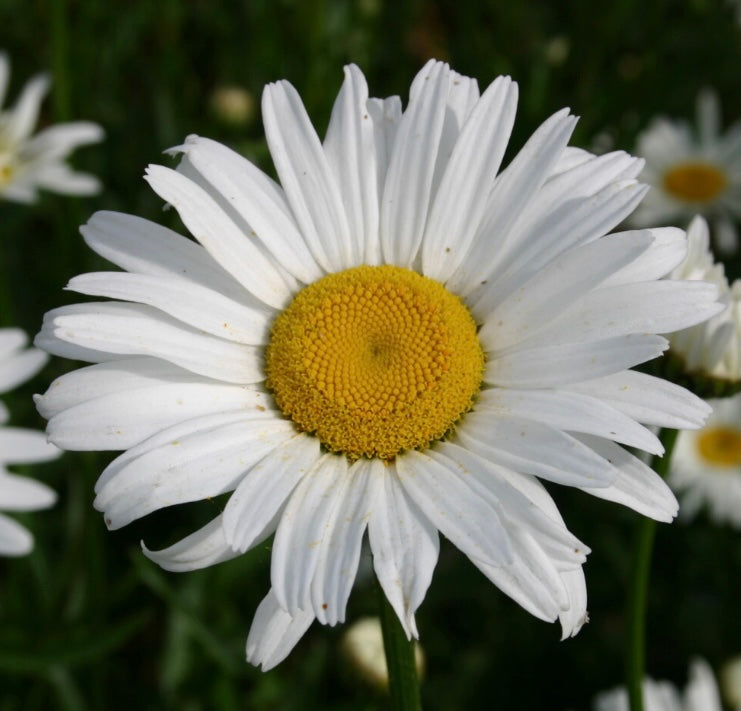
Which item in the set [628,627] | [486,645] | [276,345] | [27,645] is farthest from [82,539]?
[628,627]

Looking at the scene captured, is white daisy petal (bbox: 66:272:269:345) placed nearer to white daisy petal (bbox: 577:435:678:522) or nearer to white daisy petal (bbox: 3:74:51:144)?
white daisy petal (bbox: 577:435:678:522)

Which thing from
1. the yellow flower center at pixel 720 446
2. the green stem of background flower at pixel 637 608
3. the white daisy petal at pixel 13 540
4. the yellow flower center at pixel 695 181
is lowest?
the yellow flower center at pixel 720 446

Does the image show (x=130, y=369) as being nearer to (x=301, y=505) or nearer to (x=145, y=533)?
(x=301, y=505)

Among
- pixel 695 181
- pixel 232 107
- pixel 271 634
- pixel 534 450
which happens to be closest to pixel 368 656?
pixel 271 634

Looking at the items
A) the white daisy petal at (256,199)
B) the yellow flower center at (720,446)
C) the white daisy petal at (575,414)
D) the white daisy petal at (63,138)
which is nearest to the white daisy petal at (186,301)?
the white daisy petal at (256,199)

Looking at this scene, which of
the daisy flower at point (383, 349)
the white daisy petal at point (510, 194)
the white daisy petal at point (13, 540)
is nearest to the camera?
the daisy flower at point (383, 349)

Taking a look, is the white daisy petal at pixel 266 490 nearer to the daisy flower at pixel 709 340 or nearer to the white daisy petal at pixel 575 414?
the white daisy petal at pixel 575 414

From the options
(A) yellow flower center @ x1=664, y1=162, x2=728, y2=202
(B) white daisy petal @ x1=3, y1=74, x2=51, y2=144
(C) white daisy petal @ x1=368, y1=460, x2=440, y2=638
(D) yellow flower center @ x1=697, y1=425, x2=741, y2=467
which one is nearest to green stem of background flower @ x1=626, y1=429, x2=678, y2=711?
(C) white daisy petal @ x1=368, y1=460, x2=440, y2=638
